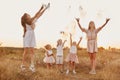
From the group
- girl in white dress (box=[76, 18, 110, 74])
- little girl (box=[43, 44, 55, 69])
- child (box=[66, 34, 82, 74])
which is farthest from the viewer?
little girl (box=[43, 44, 55, 69])

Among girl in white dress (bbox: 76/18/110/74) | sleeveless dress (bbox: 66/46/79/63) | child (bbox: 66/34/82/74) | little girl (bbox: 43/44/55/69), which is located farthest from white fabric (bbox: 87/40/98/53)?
little girl (bbox: 43/44/55/69)

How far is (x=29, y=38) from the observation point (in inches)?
573

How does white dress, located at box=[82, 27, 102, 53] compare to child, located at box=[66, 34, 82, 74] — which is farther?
child, located at box=[66, 34, 82, 74]

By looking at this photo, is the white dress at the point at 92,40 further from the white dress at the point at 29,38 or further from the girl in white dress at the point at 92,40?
the white dress at the point at 29,38

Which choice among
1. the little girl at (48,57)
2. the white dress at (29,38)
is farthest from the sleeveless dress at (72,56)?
the white dress at (29,38)

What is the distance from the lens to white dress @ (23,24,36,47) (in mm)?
14570

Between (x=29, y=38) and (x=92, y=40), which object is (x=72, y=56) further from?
(x=29, y=38)

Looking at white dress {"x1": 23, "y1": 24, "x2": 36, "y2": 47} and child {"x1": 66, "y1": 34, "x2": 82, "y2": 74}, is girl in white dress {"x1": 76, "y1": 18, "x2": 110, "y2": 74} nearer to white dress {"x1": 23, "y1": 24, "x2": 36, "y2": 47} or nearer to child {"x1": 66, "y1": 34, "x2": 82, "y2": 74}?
child {"x1": 66, "y1": 34, "x2": 82, "y2": 74}

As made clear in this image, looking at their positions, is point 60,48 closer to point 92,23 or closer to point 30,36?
point 92,23

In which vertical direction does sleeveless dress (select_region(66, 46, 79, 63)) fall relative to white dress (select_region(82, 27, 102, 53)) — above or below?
below

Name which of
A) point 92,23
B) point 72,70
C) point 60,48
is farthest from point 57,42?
point 92,23

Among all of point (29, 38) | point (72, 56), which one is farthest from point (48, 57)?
point (29, 38)

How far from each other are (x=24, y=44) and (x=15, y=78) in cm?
247

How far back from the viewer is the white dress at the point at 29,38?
1457 cm
